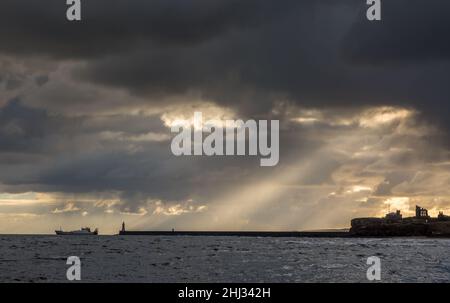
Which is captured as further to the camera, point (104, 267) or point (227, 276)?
point (104, 267)

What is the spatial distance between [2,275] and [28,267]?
13.0 meters

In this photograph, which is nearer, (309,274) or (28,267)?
(309,274)
